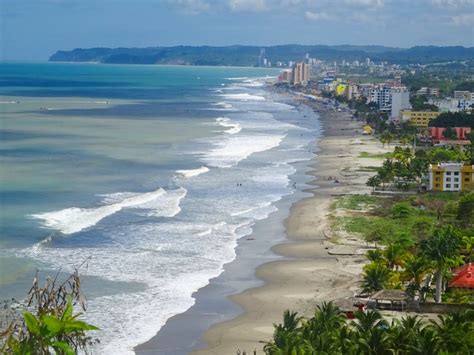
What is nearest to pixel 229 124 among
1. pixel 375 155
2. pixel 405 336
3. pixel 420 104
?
pixel 375 155

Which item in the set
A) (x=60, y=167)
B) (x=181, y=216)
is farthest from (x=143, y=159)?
(x=181, y=216)

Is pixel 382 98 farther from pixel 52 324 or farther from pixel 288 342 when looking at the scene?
pixel 52 324

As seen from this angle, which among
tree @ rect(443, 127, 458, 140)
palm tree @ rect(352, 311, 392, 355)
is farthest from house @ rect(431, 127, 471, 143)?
palm tree @ rect(352, 311, 392, 355)

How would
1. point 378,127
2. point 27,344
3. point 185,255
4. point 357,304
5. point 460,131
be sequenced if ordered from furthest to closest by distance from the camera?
point 378,127 < point 460,131 < point 185,255 < point 357,304 < point 27,344

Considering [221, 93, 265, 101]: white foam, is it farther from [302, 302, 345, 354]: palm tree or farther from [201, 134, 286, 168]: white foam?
[302, 302, 345, 354]: palm tree

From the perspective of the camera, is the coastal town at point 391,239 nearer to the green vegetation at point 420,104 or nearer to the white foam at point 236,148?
the white foam at point 236,148

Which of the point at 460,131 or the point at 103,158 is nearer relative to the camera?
the point at 103,158

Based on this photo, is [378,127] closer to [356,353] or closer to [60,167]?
[60,167]
